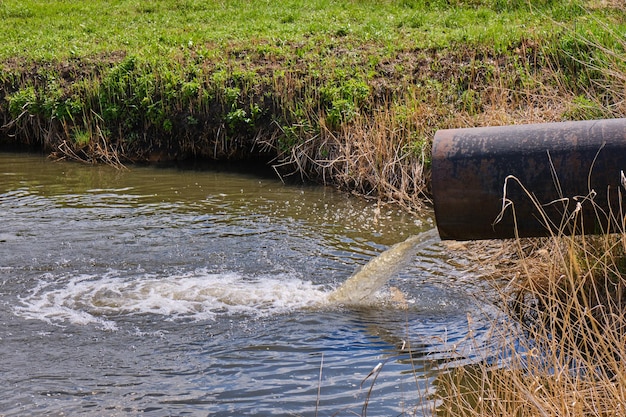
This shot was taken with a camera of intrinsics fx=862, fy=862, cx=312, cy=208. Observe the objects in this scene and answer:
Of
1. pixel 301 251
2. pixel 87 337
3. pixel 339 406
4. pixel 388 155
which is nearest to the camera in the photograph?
pixel 339 406

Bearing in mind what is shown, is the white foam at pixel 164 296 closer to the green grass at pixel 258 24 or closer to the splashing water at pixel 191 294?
the splashing water at pixel 191 294

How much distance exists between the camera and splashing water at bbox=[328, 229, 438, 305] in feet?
21.5

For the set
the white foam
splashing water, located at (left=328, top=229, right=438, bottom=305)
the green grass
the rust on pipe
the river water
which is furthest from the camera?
the green grass

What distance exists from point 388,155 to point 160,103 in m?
3.45

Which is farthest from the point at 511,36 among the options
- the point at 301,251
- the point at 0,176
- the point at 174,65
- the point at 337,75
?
the point at 0,176

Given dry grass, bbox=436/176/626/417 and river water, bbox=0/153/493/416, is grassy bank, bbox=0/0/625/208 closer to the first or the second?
river water, bbox=0/153/493/416

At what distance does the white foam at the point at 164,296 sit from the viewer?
6203 mm

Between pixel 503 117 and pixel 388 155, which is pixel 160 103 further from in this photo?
pixel 503 117

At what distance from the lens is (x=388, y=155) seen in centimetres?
943

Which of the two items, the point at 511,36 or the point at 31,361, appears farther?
the point at 511,36

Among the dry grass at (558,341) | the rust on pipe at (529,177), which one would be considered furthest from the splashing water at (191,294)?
the rust on pipe at (529,177)

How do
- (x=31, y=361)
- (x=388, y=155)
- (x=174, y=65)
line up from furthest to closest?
(x=174, y=65) → (x=388, y=155) → (x=31, y=361)

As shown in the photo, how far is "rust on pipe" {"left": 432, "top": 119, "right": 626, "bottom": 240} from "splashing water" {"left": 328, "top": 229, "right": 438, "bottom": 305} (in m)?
1.76

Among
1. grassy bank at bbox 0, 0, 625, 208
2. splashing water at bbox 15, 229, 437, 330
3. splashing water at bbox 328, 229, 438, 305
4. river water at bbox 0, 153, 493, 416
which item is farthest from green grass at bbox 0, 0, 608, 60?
splashing water at bbox 15, 229, 437, 330
